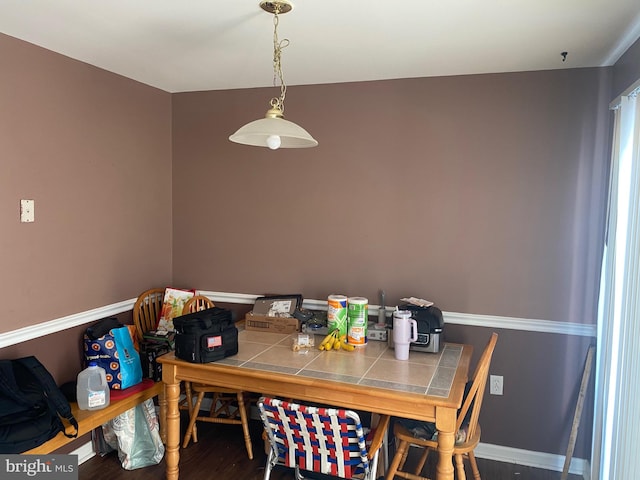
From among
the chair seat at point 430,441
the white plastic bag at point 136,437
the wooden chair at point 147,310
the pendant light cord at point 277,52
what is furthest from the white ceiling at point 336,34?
the white plastic bag at point 136,437

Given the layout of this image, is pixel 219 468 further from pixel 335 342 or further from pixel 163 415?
pixel 335 342

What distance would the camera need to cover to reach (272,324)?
3006 mm

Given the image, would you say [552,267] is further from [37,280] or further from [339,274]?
[37,280]

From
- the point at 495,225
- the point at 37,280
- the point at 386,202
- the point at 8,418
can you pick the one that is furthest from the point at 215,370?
the point at 495,225

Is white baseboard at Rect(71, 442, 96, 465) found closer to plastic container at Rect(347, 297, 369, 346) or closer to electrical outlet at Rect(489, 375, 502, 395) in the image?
plastic container at Rect(347, 297, 369, 346)

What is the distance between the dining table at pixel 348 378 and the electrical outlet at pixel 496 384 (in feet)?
1.19

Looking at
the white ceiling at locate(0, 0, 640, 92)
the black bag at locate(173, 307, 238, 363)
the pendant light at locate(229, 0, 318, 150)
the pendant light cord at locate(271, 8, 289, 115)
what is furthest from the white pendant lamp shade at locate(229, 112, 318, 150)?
the black bag at locate(173, 307, 238, 363)

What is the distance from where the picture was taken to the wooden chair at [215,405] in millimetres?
3002

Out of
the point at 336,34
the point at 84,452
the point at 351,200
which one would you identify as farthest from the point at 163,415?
the point at 336,34

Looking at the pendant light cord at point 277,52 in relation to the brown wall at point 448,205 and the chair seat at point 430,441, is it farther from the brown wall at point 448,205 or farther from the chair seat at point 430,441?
the chair seat at point 430,441

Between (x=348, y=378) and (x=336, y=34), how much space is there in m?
1.59

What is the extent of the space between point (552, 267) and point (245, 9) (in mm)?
2126

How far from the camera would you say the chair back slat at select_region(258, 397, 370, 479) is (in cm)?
196

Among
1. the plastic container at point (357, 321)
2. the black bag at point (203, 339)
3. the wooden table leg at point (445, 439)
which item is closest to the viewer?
the wooden table leg at point (445, 439)
